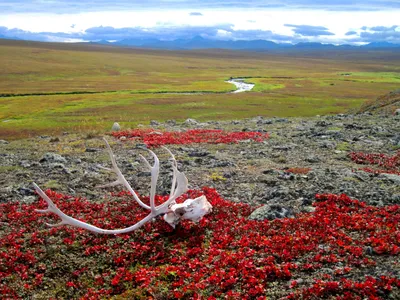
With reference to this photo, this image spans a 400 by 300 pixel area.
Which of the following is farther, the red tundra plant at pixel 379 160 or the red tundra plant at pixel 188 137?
the red tundra plant at pixel 188 137

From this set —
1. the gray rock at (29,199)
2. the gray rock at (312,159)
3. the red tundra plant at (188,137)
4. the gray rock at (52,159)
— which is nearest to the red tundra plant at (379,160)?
the gray rock at (312,159)

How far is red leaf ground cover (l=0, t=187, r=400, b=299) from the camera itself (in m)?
7.98

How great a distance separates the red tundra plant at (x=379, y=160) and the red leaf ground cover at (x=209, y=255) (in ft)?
20.7

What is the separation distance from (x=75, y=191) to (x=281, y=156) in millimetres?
10689

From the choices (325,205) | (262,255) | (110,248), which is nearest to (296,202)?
(325,205)

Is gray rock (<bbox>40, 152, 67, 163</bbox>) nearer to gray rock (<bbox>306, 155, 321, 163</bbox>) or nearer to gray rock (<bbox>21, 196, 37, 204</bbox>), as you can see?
gray rock (<bbox>21, 196, 37, 204</bbox>)

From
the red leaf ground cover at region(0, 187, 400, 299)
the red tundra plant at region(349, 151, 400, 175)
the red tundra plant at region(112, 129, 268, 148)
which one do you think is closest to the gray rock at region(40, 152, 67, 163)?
the red tundra plant at region(112, 129, 268, 148)

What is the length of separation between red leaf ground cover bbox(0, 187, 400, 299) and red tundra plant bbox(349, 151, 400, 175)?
6301mm

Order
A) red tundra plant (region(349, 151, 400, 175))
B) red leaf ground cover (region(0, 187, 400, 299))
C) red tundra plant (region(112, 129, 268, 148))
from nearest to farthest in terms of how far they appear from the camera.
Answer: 1. red leaf ground cover (region(0, 187, 400, 299))
2. red tundra plant (region(349, 151, 400, 175))
3. red tundra plant (region(112, 129, 268, 148))

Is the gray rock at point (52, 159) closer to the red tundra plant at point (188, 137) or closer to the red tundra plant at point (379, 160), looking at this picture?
the red tundra plant at point (188, 137)

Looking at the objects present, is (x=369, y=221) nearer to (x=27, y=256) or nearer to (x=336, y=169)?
(x=336, y=169)

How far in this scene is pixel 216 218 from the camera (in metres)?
11.2

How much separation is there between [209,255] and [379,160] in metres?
12.3

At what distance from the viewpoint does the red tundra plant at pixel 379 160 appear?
55.6 feet
